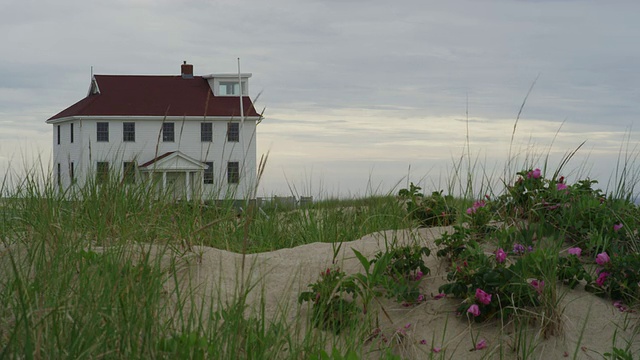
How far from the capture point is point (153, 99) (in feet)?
127

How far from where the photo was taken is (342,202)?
9383 millimetres

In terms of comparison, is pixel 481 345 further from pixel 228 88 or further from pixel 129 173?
pixel 228 88

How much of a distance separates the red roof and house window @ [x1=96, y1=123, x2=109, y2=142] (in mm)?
742

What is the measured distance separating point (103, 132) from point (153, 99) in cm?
327

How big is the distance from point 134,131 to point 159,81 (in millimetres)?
4114

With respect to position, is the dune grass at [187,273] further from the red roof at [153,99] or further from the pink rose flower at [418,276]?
the red roof at [153,99]

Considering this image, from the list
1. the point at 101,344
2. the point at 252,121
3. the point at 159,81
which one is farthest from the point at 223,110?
the point at 101,344

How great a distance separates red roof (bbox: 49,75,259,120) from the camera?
1478 inches

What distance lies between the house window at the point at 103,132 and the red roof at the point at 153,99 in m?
0.74

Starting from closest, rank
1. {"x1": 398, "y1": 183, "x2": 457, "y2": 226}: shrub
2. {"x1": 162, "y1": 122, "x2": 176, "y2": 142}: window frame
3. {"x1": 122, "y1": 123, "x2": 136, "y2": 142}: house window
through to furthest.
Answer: {"x1": 398, "y1": 183, "x2": 457, "y2": 226}: shrub
{"x1": 122, "y1": 123, "x2": 136, "y2": 142}: house window
{"x1": 162, "y1": 122, "x2": 176, "y2": 142}: window frame

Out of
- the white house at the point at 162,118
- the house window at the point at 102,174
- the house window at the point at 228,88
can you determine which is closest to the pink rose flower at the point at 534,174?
the house window at the point at 102,174

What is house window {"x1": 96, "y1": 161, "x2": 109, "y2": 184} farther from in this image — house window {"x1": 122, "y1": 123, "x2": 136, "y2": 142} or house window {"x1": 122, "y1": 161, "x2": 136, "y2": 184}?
house window {"x1": 122, "y1": 123, "x2": 136, "y2": 142}

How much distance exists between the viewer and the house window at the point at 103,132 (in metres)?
37.5

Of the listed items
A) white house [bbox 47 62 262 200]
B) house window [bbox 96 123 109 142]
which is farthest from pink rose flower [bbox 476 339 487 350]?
house window [bbox 96 123 109 142]
